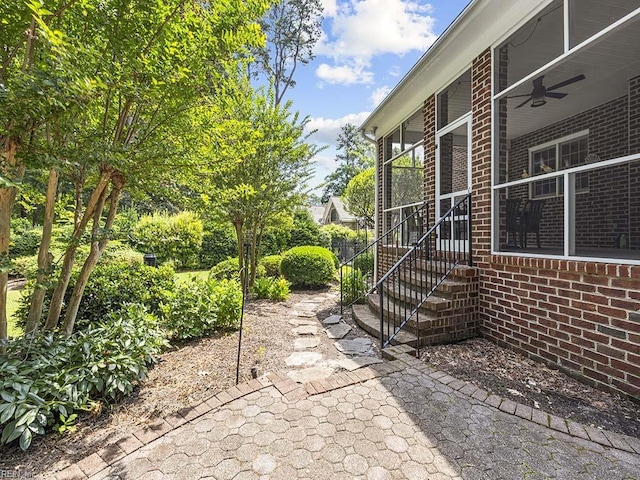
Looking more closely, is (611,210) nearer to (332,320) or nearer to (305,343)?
(332,320)

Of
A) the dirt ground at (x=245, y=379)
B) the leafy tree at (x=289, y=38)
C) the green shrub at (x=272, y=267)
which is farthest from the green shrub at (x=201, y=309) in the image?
the leafy tree at (x=289, y=38)

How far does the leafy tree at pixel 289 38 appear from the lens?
16766 mm

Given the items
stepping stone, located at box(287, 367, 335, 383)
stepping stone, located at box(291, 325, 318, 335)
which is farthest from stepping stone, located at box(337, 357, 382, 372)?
stepping stone, located at box(291, 325, 318, 335)

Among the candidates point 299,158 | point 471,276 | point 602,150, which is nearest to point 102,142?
point 471,276

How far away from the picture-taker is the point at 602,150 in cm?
555

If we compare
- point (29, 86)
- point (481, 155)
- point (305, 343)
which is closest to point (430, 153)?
point (481, 155)

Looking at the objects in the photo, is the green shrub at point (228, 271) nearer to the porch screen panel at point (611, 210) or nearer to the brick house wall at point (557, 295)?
the brick house wall at point (557, 295)

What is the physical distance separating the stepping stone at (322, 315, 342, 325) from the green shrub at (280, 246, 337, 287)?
2.95 meters

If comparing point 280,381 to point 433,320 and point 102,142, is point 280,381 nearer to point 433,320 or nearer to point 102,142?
point 433,320

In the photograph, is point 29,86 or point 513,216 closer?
point 29,86

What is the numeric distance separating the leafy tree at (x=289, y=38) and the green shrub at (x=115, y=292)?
1462 cm

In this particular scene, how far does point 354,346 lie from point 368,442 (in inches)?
70.6

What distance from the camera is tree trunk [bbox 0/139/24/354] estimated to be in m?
2.35

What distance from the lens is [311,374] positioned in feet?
10.1
